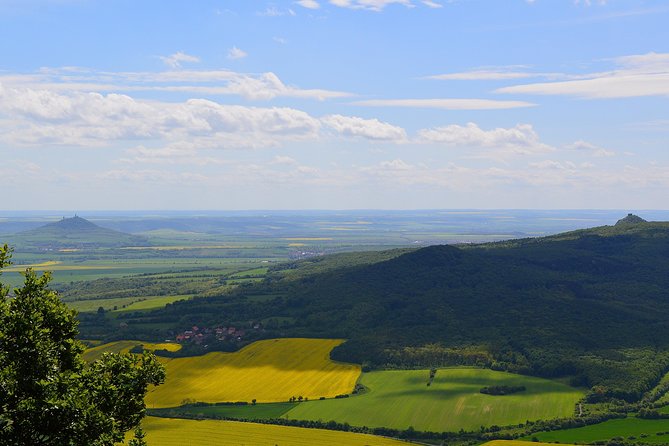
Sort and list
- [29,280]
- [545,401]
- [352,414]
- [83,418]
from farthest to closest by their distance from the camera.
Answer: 1. [545,401]
2. [352,414]
3. [29,280]
4. [83,418]

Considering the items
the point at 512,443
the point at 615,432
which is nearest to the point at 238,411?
the point at 512,443

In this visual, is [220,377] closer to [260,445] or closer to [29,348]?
[260,445]

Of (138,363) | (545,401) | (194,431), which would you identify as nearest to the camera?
(138,363)

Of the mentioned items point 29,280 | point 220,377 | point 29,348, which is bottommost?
point 220,377

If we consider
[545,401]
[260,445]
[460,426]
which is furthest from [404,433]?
[545,401]

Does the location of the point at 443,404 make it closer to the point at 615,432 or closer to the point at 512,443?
the point at 512,443

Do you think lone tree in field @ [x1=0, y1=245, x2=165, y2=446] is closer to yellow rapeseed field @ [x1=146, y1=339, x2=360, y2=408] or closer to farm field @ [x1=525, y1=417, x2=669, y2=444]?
farm field @ [x1=525, y1=417, x2=669, y2=444]

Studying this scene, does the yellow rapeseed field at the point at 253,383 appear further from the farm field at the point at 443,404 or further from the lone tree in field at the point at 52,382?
the lone tree in field at the point at 52,382

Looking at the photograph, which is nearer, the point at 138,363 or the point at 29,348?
the point at 29,348
